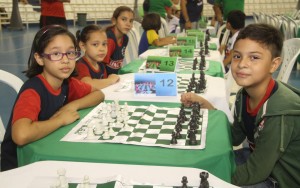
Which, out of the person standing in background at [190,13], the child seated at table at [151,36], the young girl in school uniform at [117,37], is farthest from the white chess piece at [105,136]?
the person standing in background at [190,13]

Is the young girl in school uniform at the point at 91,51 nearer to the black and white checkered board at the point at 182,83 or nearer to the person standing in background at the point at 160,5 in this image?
the black and white checkered board at the point at 182,83

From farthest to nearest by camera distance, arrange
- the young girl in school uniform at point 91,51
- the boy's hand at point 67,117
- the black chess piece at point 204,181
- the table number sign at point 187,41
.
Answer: the table number sign at point 187,41 → the young girl in school uniform at point 91,51 → the boy's hand at point 67,117 → the black chess piece at point 204,181

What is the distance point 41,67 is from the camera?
188 centimetres

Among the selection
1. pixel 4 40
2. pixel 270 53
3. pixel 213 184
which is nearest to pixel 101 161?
pixel 213 184

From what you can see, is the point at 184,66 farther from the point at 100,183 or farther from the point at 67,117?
the point at 100,183

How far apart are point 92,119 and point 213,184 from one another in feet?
2.69

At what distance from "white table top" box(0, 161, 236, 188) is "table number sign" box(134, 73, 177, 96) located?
3.02 feet

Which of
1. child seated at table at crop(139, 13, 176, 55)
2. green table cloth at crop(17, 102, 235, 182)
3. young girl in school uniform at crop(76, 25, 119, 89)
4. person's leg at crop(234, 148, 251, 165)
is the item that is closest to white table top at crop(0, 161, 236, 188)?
green table cloth at crop(17, 102, 235, 182)

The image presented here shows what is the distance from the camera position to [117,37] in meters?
3.57

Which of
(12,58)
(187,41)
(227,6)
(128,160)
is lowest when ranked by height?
(12,58)

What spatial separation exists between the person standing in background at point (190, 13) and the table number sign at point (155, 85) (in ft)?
13.8

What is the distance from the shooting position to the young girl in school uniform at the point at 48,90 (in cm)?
161

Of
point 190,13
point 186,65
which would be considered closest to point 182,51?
point 186,65

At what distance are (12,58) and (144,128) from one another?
599cm
